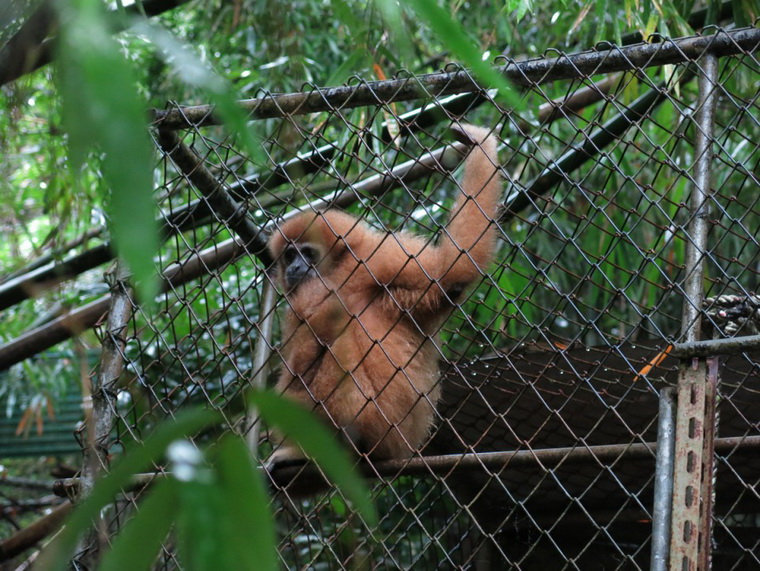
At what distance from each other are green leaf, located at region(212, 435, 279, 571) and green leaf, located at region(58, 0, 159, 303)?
15 cm

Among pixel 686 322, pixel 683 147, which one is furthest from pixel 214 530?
pixel 683 147

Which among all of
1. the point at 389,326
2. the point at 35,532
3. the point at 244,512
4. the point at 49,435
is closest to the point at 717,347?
the point at 244,512

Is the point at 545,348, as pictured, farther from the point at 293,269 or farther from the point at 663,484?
the point at 293,269

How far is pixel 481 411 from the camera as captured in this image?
319 cm

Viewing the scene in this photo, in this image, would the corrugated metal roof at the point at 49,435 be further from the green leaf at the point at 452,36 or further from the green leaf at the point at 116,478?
the green leaf at the point at 452,36

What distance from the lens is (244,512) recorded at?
0.66 meters

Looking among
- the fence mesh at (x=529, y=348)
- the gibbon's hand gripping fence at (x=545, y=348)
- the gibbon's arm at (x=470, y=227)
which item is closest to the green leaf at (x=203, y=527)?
the gibbon's hand gripping fence at (x=545, y=348)

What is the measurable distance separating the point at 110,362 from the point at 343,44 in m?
3.67

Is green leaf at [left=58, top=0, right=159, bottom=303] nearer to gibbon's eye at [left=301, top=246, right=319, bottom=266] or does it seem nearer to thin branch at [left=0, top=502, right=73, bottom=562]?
gibbon's eye at [left=301, top=246, right=319, bottom=266]

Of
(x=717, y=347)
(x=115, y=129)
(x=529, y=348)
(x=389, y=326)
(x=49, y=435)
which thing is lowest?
(x=115, y=129)

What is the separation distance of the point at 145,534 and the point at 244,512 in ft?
0.29

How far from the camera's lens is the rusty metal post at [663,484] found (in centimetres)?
168

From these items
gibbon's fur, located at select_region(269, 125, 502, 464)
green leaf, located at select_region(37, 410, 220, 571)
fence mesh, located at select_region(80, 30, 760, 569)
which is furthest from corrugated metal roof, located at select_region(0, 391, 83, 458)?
green leaf, located at select_region(37, 410, 220, 571)

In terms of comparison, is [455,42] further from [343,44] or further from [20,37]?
[343,44]
